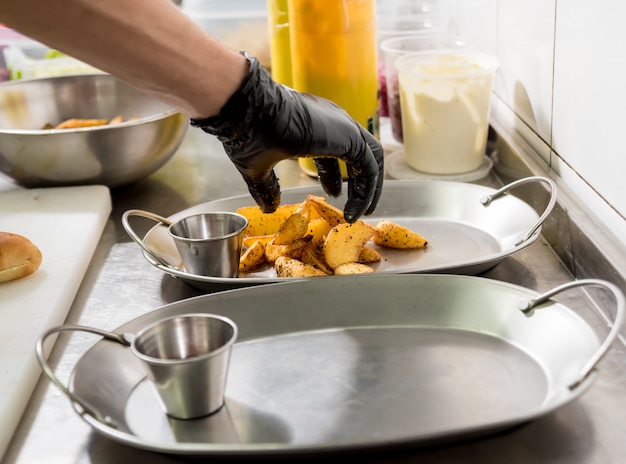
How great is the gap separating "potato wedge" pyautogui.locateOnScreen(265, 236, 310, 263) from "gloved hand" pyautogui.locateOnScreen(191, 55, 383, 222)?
0.07 meters

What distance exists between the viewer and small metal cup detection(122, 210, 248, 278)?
121 centimetres

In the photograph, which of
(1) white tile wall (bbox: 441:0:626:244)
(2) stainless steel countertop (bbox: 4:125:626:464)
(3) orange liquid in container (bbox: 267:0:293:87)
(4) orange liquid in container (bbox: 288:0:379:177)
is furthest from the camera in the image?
(3) orange liquid in container (bbox: 267:0:293:87)

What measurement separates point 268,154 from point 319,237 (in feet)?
0.80

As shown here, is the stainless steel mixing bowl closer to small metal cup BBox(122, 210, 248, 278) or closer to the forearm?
small metal cup BBox(122, 210, 248, 278)

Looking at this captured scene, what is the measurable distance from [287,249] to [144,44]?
1.52 feet

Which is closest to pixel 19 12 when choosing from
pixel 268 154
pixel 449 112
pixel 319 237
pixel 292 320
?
pixel 268 154

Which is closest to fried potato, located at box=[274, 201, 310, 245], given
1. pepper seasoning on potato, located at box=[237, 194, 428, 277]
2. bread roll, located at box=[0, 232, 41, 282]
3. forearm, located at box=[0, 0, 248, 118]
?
pepper seasoning on potato, located at box=[237, 194, 428, 277]

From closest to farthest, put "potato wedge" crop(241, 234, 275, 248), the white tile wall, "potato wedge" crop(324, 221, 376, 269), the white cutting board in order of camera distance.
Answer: the white cutting board < the white tile wall < "potato wedge" crop(324, 221, 376, 269) < "potato wedge" crop(241, 234, 275, 248)

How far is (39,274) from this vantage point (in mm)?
1313

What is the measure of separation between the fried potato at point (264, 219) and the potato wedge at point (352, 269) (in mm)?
195

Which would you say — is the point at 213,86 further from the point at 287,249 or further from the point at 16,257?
the point at 16,257

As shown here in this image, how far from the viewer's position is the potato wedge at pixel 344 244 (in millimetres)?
1248

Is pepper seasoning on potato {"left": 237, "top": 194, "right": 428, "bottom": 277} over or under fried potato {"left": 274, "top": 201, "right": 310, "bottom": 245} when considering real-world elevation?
under

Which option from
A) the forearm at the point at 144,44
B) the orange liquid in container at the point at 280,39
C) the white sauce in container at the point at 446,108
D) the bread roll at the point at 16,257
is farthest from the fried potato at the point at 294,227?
the orange liquid in container at the point at 280,39
